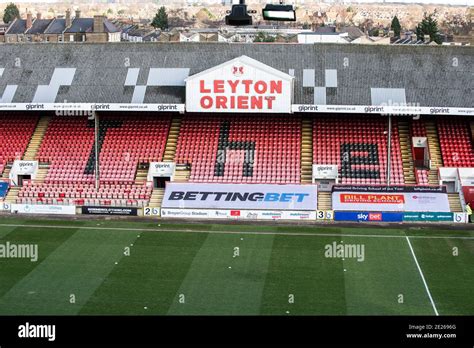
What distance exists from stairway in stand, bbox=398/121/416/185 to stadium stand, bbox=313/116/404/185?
26cm

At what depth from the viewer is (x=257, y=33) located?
146 meters

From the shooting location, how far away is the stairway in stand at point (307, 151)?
45250 mm

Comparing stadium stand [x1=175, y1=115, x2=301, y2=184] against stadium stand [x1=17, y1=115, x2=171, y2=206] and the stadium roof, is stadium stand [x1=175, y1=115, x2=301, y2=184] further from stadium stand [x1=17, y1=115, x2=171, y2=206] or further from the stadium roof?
the stadium roof

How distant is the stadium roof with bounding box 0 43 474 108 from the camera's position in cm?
4525

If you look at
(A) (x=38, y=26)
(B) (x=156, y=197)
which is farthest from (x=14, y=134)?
(A) (x=38, y=26)

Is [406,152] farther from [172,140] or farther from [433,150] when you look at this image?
[172,140]

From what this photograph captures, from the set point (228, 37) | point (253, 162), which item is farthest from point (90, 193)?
point (228, 37)

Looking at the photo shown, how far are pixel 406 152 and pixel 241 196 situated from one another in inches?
394

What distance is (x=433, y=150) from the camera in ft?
151

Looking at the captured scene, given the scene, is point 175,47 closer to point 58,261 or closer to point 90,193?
point 90,193

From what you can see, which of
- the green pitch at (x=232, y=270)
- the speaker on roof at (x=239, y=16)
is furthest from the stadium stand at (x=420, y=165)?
the speaker on roof at (x=239, y=16)

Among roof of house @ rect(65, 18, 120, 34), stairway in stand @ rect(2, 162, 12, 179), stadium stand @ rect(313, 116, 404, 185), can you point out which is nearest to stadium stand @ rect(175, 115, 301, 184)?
stadium stand @ rect(313, 116, 404, 185)

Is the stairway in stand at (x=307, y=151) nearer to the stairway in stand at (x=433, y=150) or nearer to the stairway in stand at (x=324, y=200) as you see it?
the stairway in stand at (x=324, y=200)

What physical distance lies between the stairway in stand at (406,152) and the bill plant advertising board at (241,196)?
5.35 m
